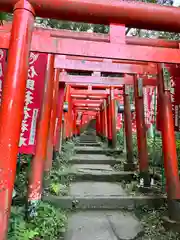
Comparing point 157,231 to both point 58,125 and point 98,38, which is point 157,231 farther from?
point 58,125

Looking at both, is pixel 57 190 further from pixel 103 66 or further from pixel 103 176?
pixel 103 66

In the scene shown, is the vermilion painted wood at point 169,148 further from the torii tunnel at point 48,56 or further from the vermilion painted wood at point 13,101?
the vermilion painted wood at point 13,101

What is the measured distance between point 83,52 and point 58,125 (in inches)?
197

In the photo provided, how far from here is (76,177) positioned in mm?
6320

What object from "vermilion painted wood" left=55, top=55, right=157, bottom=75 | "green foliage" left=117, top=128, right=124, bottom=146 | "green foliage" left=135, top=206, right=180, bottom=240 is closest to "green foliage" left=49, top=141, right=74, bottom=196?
"green foliage" left=135, top=206, right=180, bottom=240

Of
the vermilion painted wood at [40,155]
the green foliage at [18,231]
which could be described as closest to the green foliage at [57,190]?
the vermilion painted wood at [40,155]

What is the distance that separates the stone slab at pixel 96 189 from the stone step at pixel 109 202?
230 mm

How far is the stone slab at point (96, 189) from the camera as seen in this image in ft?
17.2

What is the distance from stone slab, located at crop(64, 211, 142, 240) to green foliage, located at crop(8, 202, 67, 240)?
0.19 metres

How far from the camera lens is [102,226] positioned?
155 inches

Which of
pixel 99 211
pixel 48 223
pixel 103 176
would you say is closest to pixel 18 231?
pixel 48 223

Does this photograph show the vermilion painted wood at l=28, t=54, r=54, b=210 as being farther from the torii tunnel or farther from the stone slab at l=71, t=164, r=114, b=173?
the stone slab at l=71, t=164, r=114, b=173

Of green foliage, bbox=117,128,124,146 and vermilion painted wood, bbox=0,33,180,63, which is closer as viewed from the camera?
vermilion painted wood, bbox=0,33,180,63

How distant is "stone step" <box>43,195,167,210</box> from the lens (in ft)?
15.4
